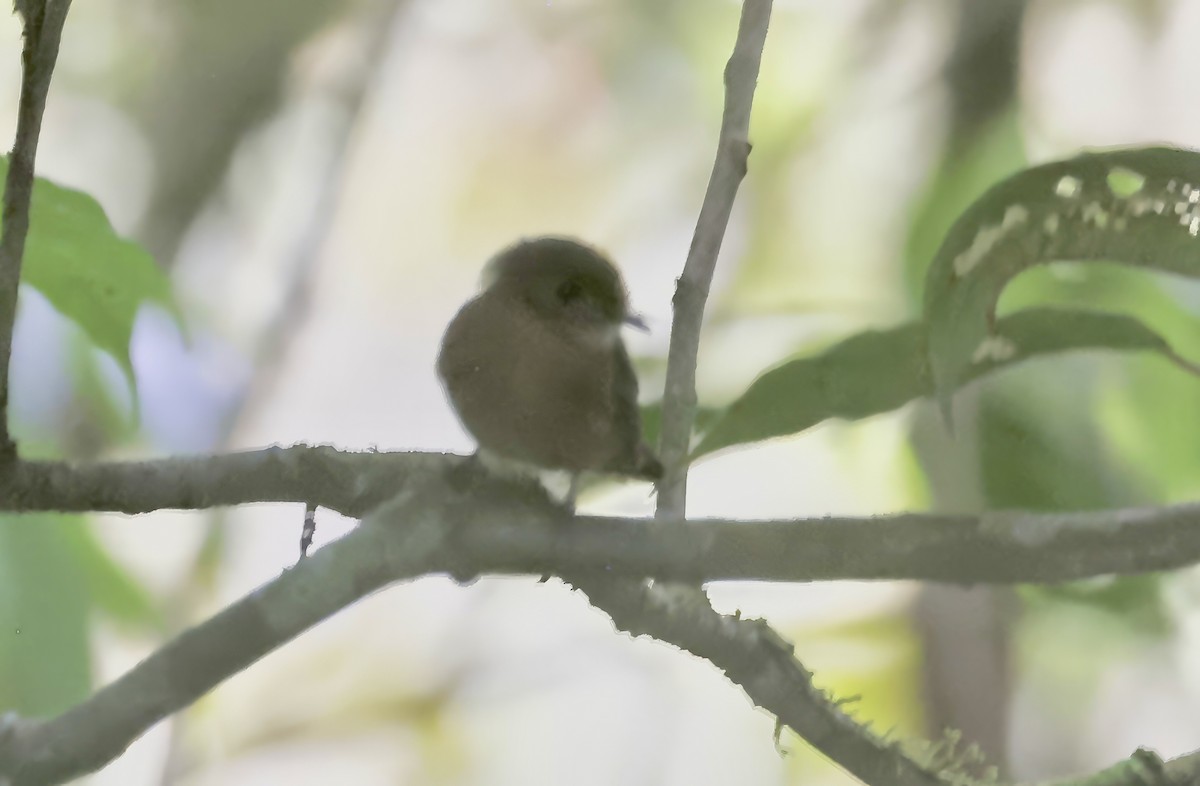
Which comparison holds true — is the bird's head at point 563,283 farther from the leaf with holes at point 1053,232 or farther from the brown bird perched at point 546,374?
the leaf with holes at point 1053,232

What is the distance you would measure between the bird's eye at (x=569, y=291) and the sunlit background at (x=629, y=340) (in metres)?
0.08

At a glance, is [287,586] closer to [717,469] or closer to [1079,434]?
[717,469]

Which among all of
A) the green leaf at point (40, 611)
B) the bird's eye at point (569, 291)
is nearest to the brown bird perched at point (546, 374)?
the bird's eye at point (569, 291)

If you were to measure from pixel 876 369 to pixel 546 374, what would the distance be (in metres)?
0.14

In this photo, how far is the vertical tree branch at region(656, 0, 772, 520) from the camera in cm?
43

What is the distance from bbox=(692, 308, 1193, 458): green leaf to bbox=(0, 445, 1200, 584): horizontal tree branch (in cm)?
5

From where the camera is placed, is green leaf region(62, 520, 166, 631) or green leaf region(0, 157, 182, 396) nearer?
green leaf region(0, 157, 182, 396)

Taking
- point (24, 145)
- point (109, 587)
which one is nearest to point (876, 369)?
point (24, 145)

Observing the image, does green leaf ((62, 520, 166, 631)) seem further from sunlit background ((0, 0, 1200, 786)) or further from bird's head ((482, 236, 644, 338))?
bird's head ((482, 236, 644, 338))

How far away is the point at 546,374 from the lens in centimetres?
39

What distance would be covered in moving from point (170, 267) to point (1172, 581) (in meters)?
0.72

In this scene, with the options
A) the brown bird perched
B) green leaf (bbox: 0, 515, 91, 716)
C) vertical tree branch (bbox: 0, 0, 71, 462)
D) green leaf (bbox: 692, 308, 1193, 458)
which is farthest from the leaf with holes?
green leaf (bbox: 0, 515, 91, 716)

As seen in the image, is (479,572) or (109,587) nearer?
(479,572)

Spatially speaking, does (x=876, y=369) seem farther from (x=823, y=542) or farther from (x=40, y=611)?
(x=40, y=611)
